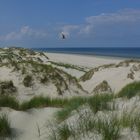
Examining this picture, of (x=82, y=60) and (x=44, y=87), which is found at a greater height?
(x=44, y=87)

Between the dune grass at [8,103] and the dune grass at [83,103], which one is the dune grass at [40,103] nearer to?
the dune grass at [8,103]

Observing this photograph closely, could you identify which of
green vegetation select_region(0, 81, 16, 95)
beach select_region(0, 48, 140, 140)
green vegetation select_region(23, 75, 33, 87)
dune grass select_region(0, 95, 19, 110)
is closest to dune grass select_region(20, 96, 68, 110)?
beach select_region(0, 48, 140, 140)

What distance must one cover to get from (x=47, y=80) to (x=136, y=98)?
527cm

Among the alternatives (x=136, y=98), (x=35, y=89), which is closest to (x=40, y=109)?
(x=136, y=98)

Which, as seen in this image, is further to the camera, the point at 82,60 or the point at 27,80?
the point at 82,60

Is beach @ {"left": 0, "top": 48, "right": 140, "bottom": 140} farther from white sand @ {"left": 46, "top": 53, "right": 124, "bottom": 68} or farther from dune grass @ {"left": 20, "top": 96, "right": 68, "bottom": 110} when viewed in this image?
white sand @ {"left": 46, "top": 53, "right": 124, "bottom": 68}

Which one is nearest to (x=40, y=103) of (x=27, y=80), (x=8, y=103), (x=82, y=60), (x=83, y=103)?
(x=8, y=103)

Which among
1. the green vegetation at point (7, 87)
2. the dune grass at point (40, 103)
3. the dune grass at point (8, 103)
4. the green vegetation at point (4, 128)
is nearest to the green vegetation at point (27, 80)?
the green vegetation at point (7, 87)

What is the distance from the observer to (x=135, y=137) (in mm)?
5441

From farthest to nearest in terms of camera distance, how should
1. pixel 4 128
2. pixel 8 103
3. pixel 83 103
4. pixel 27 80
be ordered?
1. pixel 27 80
2. pixel 8 103
3. pixel 83 103
4. pixel 4 128

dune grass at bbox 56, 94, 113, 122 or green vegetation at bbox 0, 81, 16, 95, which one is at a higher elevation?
dune grass at bbox 56, 94, 113, 122

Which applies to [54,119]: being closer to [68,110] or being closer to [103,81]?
[68,110]

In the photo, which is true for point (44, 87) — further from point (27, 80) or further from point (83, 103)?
point (83, 103)

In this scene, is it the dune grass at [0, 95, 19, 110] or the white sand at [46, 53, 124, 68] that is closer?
the dune grass at [0, 95, 19, 110]
